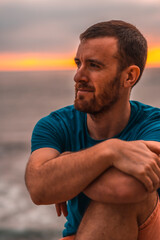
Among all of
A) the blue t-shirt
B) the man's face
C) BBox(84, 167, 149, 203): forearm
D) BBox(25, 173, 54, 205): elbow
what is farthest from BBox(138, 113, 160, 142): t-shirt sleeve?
BBox(25, 173, 54, 205): elbow

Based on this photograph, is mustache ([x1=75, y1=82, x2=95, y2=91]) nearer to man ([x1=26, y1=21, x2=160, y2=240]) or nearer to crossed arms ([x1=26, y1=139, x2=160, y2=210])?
man ([x1=26, y1=21, x2=160, y2=240])

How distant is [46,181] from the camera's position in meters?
2.48

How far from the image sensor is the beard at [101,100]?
288cm

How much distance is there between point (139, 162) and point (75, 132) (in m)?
0.87

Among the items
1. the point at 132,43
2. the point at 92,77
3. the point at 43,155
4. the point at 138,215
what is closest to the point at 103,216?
the point at 138,215

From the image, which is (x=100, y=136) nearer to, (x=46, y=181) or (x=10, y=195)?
(x=46, y=181)

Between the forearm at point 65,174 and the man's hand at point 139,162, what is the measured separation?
0.29ft

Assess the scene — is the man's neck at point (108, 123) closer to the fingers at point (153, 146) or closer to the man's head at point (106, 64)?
the man's head at point (106, 64)

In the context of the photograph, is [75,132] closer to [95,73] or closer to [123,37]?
[95,73]

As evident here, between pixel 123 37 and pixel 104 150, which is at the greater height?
pixel 123 37

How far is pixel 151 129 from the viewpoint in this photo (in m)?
2.83

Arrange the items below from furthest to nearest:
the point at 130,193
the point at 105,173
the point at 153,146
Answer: the point at 153,146, the point at 105,173, the point at 130,193

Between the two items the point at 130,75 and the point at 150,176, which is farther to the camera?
the point at 130,75

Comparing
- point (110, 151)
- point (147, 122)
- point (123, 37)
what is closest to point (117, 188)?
point (110, 151)
